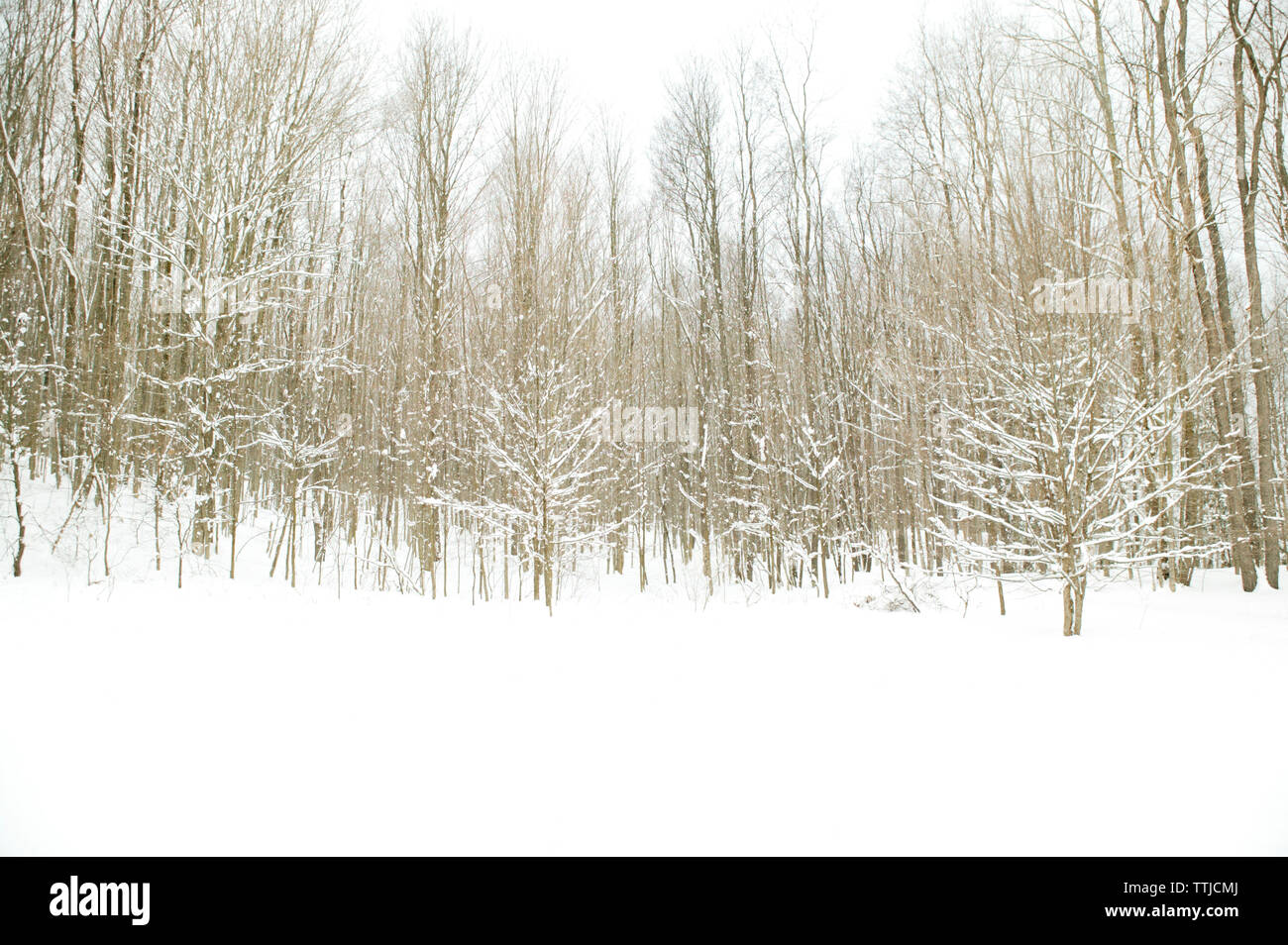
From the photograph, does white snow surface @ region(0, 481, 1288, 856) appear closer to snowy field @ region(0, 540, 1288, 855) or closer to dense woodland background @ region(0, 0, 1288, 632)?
snowy field @ region(0, 540, 1288, 855)

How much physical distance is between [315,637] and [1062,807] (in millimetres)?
5101

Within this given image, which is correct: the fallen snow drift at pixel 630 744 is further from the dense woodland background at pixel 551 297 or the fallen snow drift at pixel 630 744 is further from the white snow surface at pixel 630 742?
the dense woodland background at pixel 551 297

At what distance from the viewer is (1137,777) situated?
2.08m

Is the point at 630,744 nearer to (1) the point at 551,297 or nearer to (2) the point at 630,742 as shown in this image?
(2) the point at 630,742

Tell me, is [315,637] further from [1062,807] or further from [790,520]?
[790,520]

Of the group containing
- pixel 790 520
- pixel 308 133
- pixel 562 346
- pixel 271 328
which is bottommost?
pixel 790 520

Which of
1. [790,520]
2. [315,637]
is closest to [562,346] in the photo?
[315,637]

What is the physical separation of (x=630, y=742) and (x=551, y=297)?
6528 mm

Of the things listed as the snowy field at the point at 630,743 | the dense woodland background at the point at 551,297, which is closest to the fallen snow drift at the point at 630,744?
the snowy field at the point at 630,743

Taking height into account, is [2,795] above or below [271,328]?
below

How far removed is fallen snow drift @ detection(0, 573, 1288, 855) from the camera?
1.75 metres

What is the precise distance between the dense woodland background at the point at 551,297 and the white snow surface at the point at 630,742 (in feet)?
6.22

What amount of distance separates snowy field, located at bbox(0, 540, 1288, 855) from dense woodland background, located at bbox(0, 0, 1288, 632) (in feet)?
6.42
